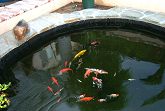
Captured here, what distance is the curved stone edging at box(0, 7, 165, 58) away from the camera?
9.16m

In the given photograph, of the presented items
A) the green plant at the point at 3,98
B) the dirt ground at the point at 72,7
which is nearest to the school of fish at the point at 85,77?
the green plant at the point at 3,98

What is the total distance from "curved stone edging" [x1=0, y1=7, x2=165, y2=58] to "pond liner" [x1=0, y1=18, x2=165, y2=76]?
0.37 feet

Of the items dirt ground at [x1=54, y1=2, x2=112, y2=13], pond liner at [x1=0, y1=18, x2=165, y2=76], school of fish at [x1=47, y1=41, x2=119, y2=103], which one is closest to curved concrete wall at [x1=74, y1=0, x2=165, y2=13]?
dirt ground at [x1=54, y1=2, x2=112, y2=13]

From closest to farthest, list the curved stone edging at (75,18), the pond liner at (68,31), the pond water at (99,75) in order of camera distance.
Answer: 1. the pond water at (99,75)
2. the pond liner at (68,31)
3. the curved stone edging at (75,18)

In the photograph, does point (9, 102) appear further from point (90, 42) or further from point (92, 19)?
point (92, 19)

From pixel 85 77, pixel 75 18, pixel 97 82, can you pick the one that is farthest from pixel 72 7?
pixel 97 82

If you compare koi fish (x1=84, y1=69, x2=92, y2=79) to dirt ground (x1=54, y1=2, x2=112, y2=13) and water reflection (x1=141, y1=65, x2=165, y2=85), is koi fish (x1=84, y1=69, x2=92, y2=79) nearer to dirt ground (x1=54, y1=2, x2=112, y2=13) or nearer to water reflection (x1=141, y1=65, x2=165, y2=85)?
water reflection (x1=141, y1=65, x2=165, y2=85)

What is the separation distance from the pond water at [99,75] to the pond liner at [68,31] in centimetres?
19

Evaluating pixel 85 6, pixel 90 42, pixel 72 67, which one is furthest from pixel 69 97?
pixel 85 6

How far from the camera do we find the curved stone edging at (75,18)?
9156 mm

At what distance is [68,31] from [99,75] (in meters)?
2.91

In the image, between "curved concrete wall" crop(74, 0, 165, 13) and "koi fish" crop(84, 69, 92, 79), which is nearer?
"koi fish" crop(84, 69, 92, 79)

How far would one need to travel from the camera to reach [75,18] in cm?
1018

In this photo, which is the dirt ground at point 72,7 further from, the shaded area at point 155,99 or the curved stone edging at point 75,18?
the shaded area at point 155,99
